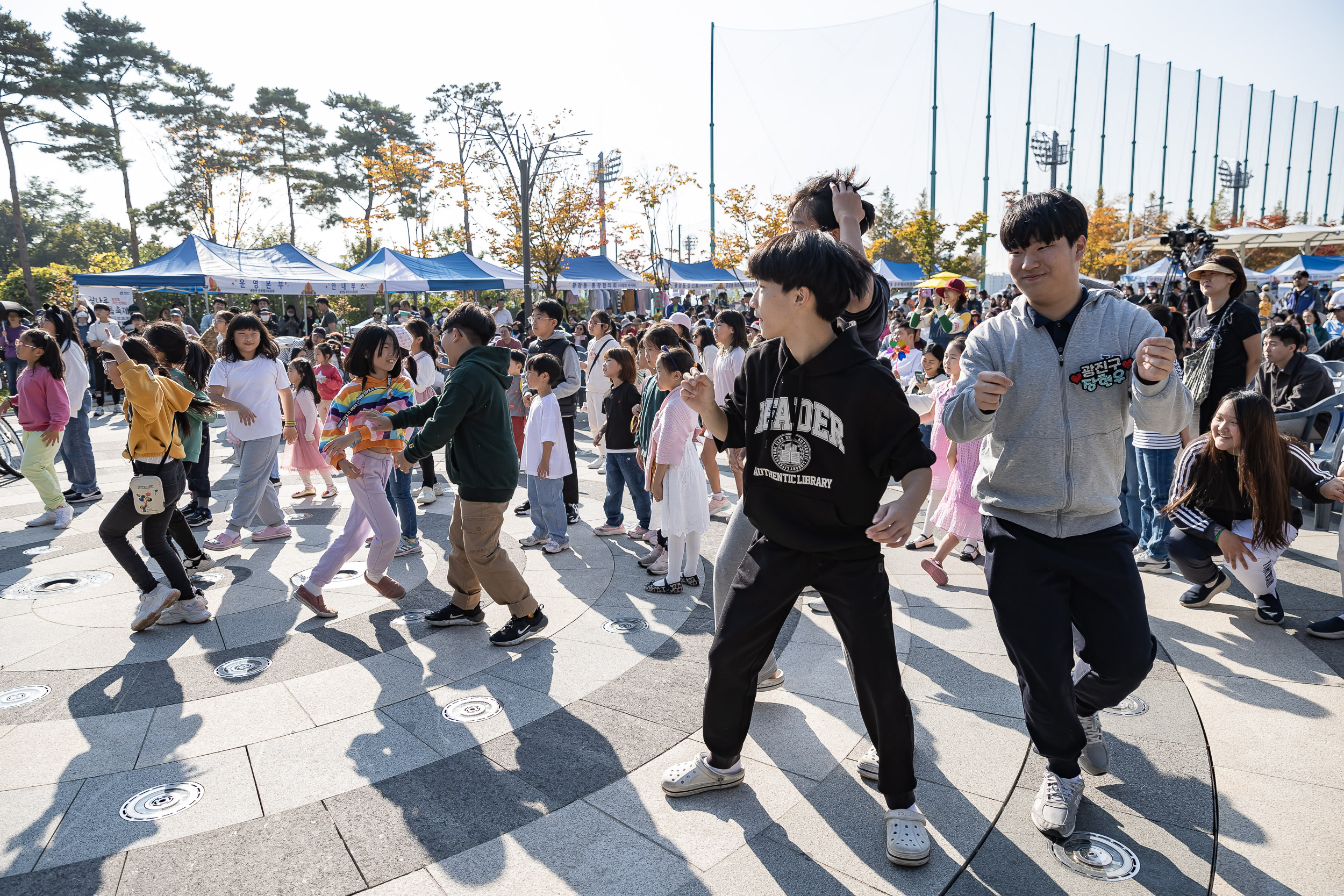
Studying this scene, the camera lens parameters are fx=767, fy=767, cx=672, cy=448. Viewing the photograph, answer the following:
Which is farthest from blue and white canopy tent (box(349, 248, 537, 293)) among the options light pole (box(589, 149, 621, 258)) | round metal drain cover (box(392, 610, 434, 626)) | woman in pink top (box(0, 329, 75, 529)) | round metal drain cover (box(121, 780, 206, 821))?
round metal drain cover (box(121, 780, 206, 821))

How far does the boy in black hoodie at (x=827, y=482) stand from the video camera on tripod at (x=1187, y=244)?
7024mm


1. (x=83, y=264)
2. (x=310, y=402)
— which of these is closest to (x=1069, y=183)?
(x=310, y=402)

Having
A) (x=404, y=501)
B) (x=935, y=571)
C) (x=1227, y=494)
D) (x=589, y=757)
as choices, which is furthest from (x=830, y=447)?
(x=404, y=501)

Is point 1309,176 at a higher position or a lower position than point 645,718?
higher

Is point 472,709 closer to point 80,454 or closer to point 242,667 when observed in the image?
point 242,667

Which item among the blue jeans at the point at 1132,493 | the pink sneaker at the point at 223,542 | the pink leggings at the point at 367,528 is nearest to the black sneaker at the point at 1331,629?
the blue jeans at the point at 1132,493

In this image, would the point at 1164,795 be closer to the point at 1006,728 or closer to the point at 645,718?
the point at 1006,728

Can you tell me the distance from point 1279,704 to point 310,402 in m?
7.82

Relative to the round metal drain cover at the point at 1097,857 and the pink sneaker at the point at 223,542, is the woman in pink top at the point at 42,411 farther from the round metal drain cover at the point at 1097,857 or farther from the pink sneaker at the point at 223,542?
the round metal drain cover at the point at 1097,857

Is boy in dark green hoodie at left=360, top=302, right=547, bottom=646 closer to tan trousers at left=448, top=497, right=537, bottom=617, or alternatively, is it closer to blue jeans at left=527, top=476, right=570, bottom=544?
tan trousers at left=448, top=497, right=537, bottom=617

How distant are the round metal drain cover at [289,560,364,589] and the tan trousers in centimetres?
146

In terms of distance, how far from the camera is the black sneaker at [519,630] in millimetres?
4301

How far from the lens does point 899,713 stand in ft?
8.05

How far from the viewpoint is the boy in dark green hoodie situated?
13.4 ft
